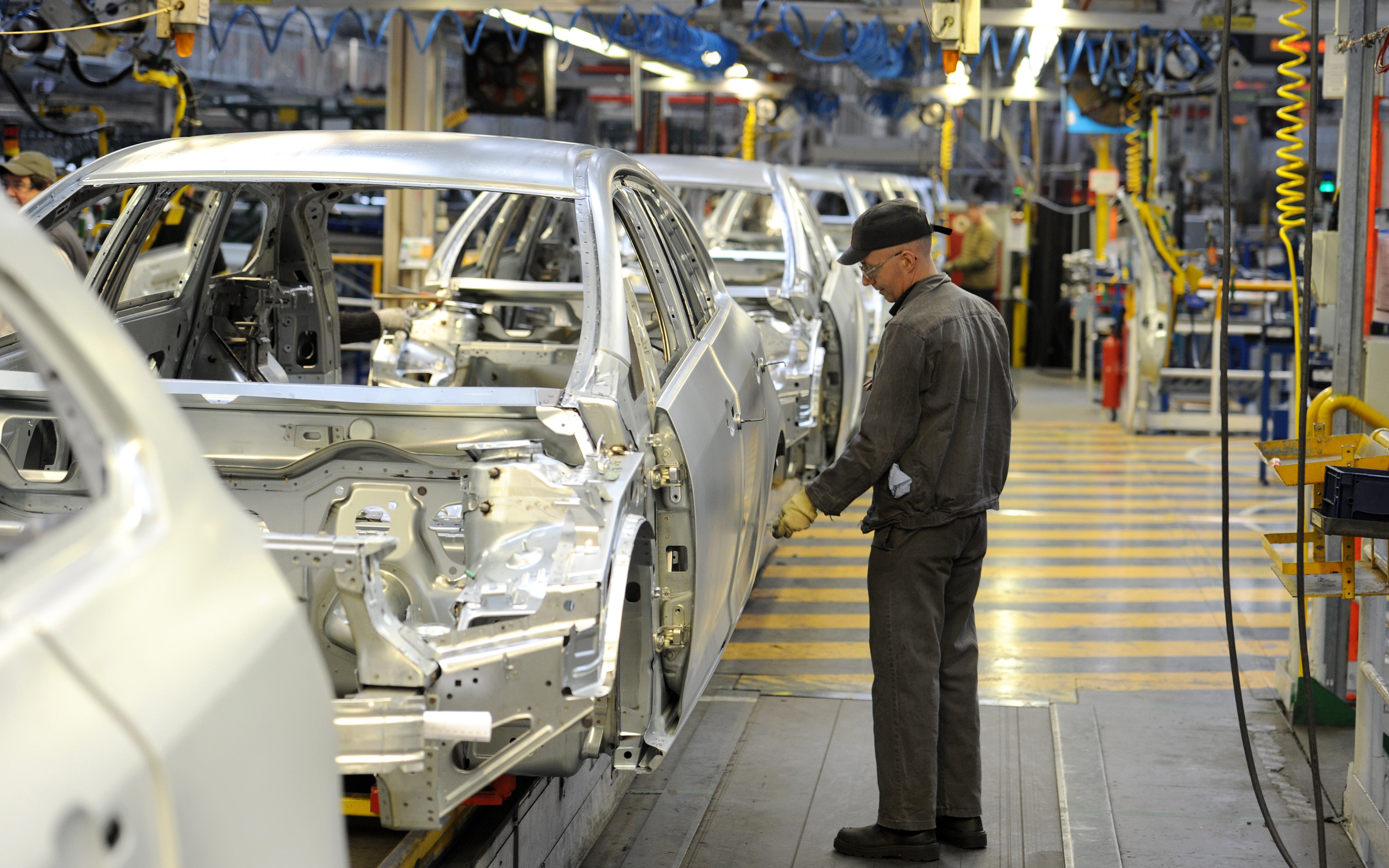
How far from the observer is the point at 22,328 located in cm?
125

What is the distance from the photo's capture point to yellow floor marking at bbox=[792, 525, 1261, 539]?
754cm

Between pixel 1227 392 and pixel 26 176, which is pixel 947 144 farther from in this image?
pixel 1227 392

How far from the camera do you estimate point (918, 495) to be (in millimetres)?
3512

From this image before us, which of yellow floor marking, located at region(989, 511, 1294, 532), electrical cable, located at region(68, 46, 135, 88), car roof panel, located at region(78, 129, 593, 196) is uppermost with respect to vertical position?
electrical cable, located at region(68, 46, 135, 88)

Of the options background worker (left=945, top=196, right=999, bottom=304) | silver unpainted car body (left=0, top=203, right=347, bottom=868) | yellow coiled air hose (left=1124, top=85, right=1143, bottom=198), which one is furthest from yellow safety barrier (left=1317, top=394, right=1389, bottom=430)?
background worker (left=945, top=196, right=999, bottom=304)

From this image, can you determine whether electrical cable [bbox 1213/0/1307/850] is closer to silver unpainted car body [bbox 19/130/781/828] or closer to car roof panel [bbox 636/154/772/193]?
silver unpainted car body [bbox 19/130/781/828]

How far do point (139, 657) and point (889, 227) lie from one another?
2653 millimetres

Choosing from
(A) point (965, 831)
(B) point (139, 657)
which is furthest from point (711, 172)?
(B) point (139, 657)

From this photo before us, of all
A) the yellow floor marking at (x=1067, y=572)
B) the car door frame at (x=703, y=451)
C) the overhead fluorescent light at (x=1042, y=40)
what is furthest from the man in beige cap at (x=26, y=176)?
the overhead fluorescent light at (x=1042, y=40)

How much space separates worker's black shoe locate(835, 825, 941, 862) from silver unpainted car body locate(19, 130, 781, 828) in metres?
0.61

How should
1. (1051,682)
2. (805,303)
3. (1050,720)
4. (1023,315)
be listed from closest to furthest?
(1050,720)
(1051,682)
(805,303)
(1023,315)

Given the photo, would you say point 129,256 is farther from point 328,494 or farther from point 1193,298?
point 1193,298

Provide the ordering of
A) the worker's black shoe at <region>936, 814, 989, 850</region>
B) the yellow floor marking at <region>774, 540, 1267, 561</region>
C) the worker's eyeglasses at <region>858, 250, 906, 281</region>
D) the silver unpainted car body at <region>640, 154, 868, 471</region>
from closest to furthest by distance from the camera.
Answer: the worker's eyeglasses at <region>858, 250, 906, 281</region>
the worker's black shoe at <region>936, 814, 989, 850</region>
the silver unpainted car body at <region>640, 154, 868, 471</region>
the yellow floor marking at <region>774, 540, 1267, 561</region>

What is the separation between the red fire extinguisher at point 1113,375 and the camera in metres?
12.0
